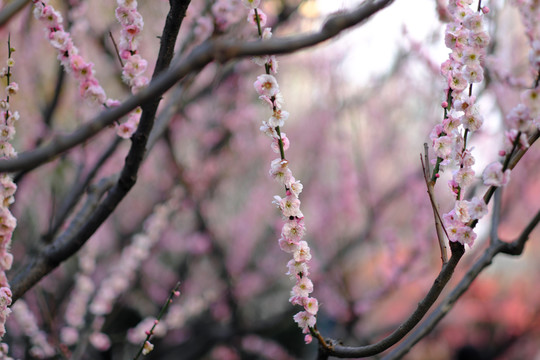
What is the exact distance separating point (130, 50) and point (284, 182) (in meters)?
0.66

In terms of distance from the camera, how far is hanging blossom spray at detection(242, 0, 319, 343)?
1.20 m

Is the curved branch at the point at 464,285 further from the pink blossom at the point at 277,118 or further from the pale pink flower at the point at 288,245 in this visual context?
the pink blossom at the point at 277,118

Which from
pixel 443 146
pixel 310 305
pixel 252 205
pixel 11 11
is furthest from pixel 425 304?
pixel 252 205

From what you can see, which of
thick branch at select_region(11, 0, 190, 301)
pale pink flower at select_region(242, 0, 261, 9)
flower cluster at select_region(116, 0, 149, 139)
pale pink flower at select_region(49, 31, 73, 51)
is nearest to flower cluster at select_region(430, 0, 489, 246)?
pale pink flower at select_region(242, 0, 261, 9)

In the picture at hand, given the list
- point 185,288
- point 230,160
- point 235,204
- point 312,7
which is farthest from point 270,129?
point 235,204

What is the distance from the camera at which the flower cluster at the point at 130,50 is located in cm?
138

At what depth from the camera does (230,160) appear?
18.5 ft

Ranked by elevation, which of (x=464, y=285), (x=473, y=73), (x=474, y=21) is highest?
(x=474, y=21)

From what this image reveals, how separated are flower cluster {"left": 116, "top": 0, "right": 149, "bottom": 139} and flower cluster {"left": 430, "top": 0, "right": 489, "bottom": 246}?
896 mm

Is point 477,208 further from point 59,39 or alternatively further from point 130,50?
point 59,39

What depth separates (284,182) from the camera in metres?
1.27

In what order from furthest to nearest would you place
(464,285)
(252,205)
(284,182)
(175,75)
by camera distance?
(252,205), (464,285), (284,182), (175,75)

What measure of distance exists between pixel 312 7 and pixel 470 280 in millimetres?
2734

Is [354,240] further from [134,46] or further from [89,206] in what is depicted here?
[134,46]
